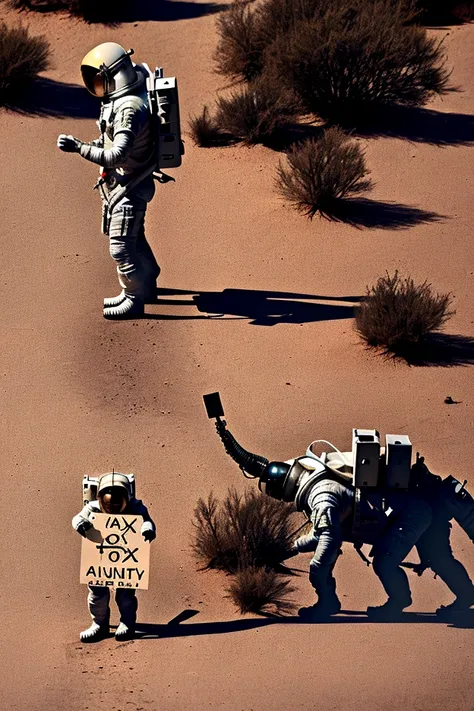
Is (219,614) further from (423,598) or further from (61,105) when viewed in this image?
(61,105)

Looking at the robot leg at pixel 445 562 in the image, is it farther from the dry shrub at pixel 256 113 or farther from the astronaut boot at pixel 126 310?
the dry shrub at pixel 256 113

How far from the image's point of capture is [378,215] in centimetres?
2150

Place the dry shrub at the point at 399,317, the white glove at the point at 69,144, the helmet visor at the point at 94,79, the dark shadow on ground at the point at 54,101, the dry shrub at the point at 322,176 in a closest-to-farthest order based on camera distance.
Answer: the helmet visor at the point at 94,79, the white glove at the point at 69,144, the dry shrub at the point at 399,317, the dry shrub at the point at 322,176, the dark shadow on ground at the point at 54,101

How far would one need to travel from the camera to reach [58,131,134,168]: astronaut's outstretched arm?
18094 mm

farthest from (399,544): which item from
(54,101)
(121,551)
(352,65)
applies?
(54,101)

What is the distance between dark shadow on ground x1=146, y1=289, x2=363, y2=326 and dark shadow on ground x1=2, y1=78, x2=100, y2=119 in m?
4.68

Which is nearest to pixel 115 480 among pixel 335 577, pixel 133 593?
pixel 133 593

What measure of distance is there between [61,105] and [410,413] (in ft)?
27.4

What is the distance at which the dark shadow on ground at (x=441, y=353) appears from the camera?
18.6m

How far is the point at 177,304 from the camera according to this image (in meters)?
19.8

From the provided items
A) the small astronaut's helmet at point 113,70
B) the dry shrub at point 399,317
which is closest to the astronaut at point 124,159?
the small astronaut's helmet at point 113,70

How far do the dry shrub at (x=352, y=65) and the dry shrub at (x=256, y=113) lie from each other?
1.52 ft

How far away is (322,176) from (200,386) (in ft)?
13.4

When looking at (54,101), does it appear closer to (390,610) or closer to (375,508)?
(375,508)
